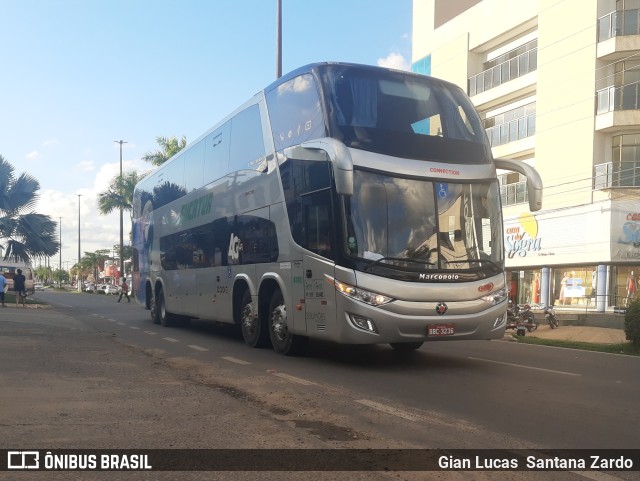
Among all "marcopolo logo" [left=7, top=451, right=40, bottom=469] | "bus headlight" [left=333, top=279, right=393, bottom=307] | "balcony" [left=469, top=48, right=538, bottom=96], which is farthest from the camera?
"balcony" [left=469, top=48, right=538, bottom=96]

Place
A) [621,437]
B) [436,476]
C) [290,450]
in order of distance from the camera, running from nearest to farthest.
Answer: [436,476]
[290,450]
[621,437]

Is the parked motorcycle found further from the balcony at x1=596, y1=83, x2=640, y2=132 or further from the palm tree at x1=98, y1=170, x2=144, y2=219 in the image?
the palm tree at x1=98, y1=170, x2=144, y2=219

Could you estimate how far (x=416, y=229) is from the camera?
29.0ft

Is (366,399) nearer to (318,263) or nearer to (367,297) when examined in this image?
(367,297)

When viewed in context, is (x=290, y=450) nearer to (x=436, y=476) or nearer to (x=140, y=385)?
(x=436, y=476)

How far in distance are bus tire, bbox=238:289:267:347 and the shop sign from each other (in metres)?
19.7

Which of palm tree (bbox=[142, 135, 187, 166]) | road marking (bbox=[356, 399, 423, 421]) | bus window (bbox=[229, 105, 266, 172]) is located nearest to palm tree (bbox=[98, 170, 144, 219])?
palm tree (bbox=[142, 135, 187, 166])

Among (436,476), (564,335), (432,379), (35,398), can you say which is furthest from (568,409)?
(564,335)

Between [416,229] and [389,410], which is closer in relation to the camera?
[389,410]

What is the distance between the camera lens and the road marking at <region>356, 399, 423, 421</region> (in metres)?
6.05

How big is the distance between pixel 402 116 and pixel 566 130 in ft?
64.9

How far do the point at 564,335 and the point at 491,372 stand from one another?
11634mm

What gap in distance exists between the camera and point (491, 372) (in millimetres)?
9258

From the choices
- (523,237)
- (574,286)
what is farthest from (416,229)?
(523,237)
